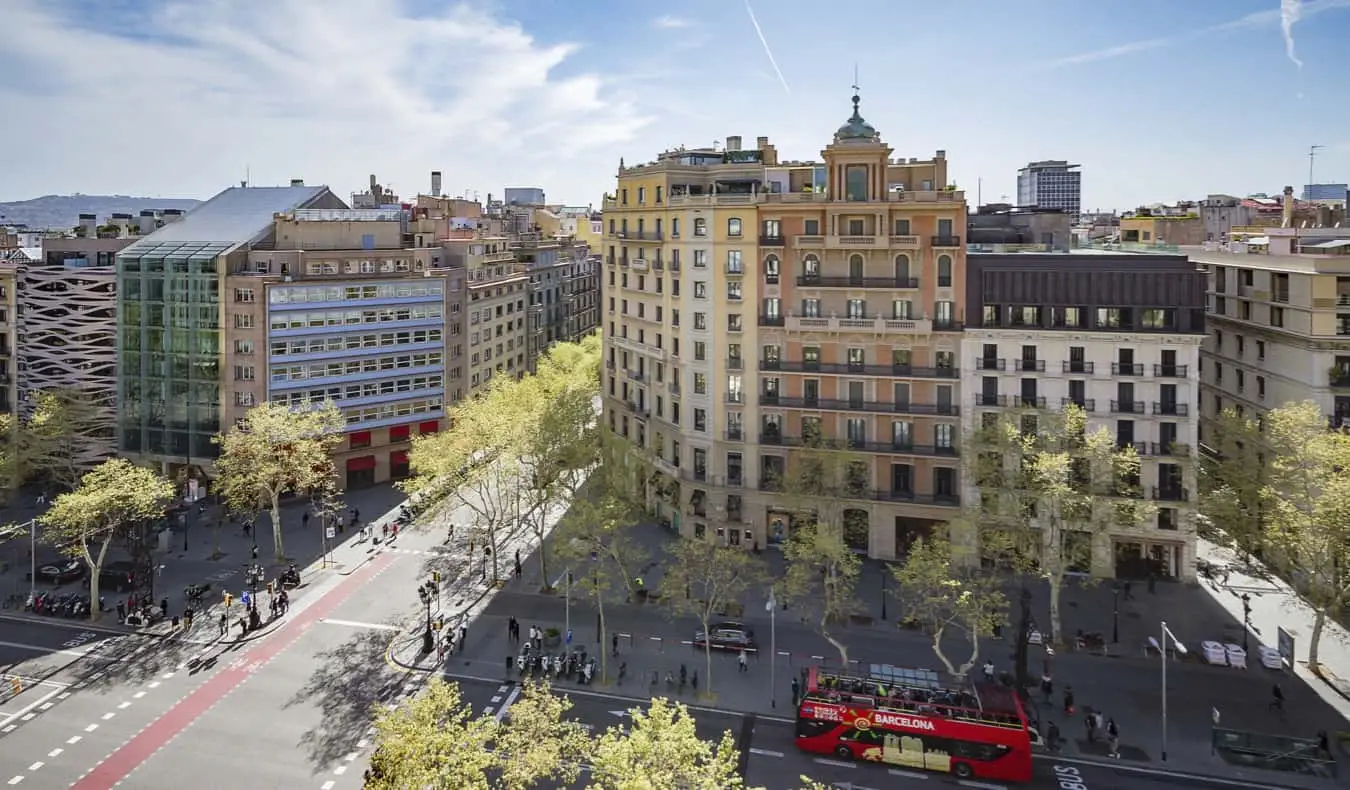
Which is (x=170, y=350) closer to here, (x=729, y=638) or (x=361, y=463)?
(x=361, y=463)

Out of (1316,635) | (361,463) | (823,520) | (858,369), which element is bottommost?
(1316,635)

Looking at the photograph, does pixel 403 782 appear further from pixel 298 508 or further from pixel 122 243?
pixel 122 243

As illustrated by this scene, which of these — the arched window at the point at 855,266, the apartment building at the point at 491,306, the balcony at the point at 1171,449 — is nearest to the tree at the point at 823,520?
the arched window at the point at 855,266

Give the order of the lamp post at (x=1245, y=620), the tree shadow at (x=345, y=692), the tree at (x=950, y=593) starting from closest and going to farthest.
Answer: the tree shadow at (x=345, y=692), the tree at (x=950, y=593), the lamp post at (x=1245, y=620)

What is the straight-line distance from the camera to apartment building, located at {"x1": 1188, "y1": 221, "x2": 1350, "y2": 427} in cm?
6184

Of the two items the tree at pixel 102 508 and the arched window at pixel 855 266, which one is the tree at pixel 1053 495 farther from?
the tree at pixel 102 508

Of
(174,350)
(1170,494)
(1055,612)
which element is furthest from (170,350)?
(1170,494)

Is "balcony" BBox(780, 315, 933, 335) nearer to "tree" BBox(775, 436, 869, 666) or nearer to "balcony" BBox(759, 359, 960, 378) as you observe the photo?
"balcony" BBox(759, 359, 960, 378)

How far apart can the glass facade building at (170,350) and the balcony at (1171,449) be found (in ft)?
270

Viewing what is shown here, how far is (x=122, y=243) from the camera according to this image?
93312mm

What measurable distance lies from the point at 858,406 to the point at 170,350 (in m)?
66.9

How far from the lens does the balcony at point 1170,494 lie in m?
63.0

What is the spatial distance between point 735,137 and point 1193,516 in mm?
54072

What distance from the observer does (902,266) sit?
69062 millimetres
